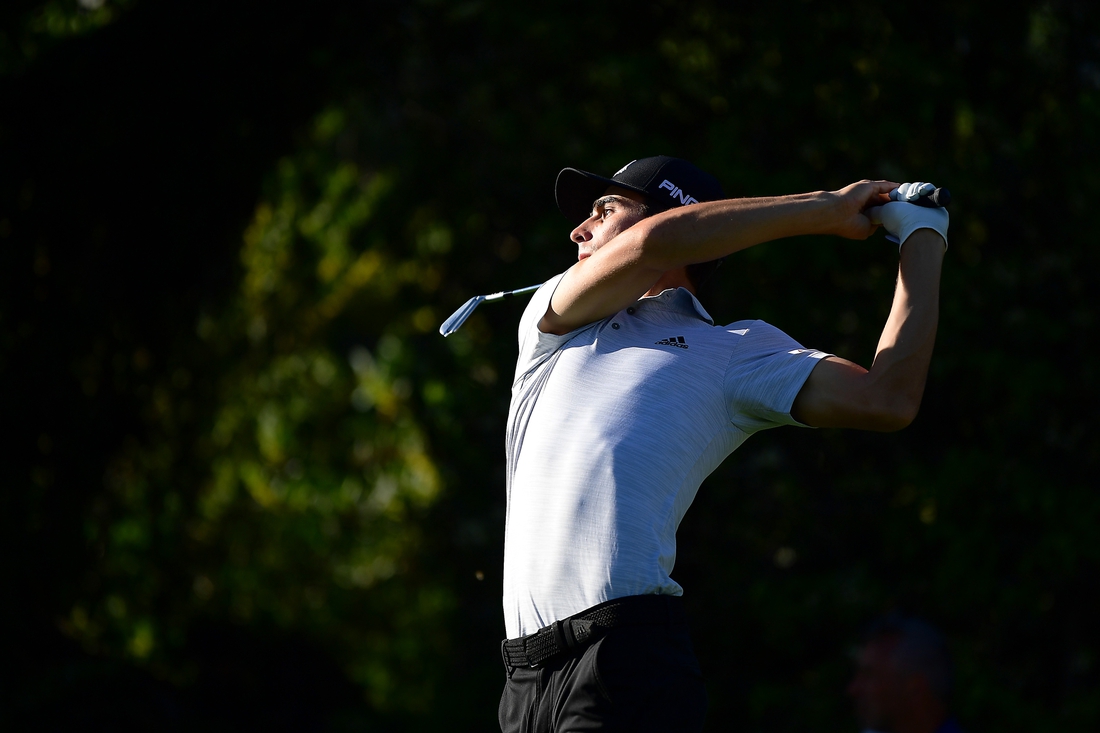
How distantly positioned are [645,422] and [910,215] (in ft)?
2.39

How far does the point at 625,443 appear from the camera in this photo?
2395 mm

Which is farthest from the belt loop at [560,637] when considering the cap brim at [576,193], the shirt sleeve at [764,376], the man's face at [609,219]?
the cap brim at [576,193]

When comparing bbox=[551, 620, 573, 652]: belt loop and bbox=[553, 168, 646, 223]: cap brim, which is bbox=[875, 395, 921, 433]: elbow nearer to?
bbox=[551, 620, 573, 652]: belt loop

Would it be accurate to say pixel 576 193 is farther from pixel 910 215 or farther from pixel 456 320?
pixel 910 215

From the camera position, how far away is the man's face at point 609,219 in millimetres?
2875

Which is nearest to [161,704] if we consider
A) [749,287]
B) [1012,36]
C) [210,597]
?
[210,597]

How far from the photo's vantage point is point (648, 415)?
242 centimetres

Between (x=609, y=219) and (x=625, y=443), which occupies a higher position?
(x=609, y=219)

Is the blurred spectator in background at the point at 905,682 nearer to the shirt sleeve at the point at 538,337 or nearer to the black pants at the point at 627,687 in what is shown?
the black pants at the point at 627,687

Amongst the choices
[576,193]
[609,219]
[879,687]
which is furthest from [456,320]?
[879,687]

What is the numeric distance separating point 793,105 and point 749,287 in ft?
3.04

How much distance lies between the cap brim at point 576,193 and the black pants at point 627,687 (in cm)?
135

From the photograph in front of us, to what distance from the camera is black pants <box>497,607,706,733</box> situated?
89.5 inches

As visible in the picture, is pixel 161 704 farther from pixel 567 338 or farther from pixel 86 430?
pixel 567 338
